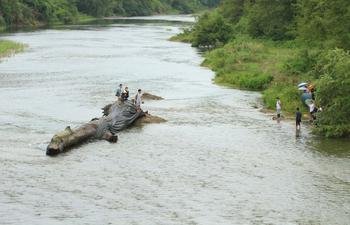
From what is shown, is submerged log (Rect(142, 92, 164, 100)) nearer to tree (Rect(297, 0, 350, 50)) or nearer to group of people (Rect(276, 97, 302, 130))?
group of people (Rect(276, 97, 302, 130))

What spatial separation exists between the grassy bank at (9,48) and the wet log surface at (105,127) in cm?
4829

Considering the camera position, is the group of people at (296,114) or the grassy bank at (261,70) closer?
the group of people at (296,114)

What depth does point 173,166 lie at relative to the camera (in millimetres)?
32031

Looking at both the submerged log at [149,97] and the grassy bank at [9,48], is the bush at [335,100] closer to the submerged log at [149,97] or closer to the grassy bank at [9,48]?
the submerged log at [149,97]

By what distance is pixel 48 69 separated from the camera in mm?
74125

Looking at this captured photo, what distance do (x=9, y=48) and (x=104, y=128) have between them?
6103 centimetres

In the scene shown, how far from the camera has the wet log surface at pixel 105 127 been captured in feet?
112

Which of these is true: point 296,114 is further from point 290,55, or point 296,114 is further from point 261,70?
point 290,55

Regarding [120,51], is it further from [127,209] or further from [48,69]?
[127,209]

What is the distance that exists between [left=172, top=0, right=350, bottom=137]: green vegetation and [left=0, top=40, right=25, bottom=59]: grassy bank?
102 ft

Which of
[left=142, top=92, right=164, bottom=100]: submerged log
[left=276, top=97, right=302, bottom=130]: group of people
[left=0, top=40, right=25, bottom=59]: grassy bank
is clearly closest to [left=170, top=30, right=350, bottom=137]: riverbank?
[left=276, top=97, right=302, bottom=130]: group of people

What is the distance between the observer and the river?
25344 mm

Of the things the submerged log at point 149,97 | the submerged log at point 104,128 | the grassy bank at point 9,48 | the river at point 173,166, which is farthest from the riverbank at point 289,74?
the grassy bank at point 9,48

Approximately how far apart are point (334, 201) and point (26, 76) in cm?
4769
